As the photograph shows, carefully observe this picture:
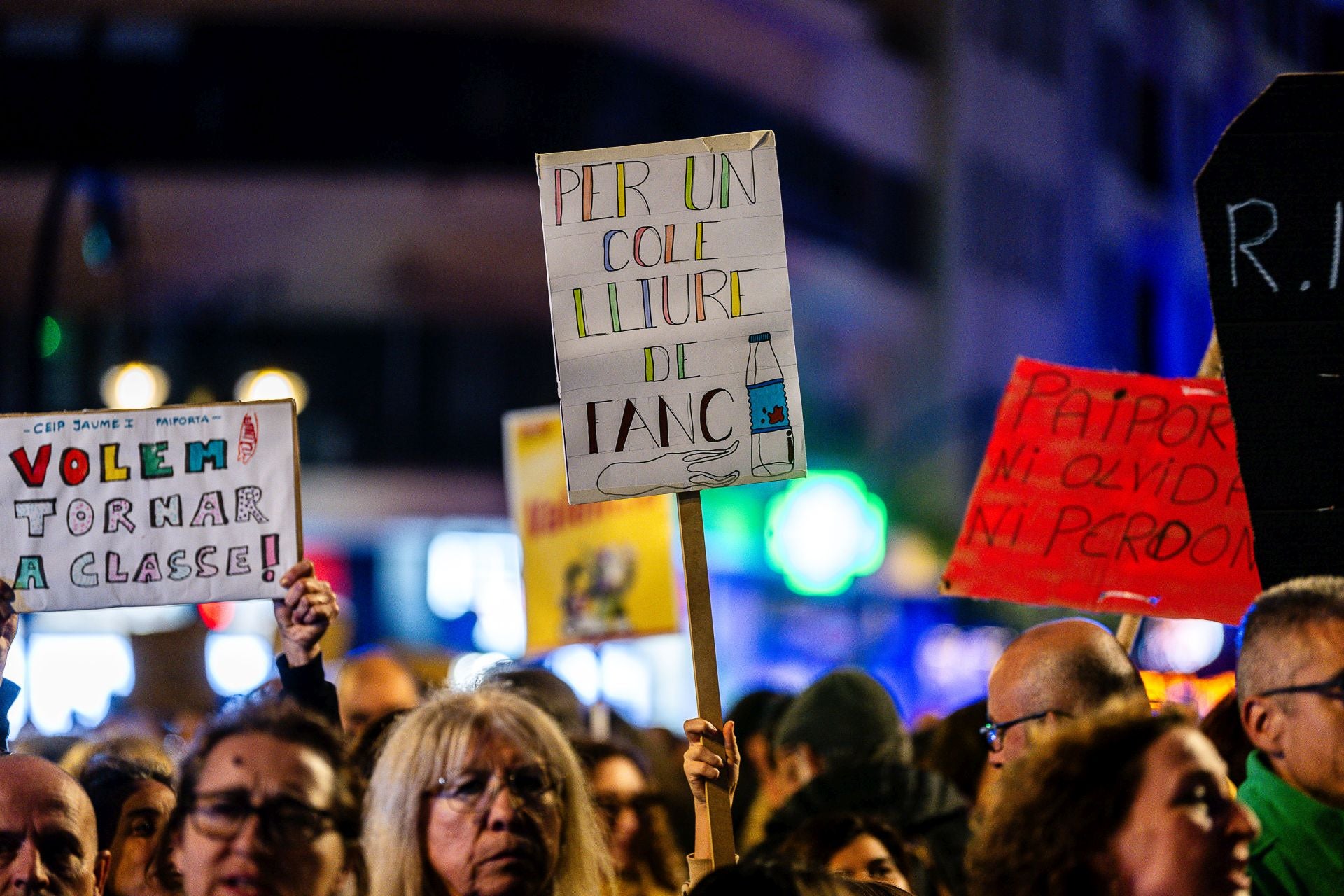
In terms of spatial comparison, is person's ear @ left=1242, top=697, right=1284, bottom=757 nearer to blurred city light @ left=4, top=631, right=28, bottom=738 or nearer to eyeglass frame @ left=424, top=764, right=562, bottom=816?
eyeglass frame @ left=424, top=764, right=562, bottom=816

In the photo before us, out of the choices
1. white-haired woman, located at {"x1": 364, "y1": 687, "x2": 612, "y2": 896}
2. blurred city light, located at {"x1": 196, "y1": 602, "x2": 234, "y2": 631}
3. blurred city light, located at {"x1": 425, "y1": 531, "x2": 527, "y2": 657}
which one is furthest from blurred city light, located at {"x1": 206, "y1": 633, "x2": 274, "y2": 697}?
white-haired woman, located at {"x1": 364, "y1": 687, "x2": 612, "y2": 896}

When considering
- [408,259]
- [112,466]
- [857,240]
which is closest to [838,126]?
[857,240]

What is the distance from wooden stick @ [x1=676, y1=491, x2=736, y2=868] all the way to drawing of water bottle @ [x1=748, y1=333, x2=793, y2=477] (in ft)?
0.63

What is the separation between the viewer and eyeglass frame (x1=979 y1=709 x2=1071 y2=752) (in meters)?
4.08

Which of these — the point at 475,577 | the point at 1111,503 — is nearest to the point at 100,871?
the point at 1111,503

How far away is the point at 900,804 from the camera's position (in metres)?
5.59

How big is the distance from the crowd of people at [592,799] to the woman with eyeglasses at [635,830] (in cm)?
68

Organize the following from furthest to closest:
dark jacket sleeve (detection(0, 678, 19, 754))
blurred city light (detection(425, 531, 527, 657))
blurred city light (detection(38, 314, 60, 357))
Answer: blurred city light (detection(425, 531, 527, 657))
blurred city light (detection(38, 314, 60, 357))
dark jacket sleeve (detection(0, 678, 19, 754))

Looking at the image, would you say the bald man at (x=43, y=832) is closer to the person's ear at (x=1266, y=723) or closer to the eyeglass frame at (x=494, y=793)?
the eyeglass frame at (x=494, y=793)

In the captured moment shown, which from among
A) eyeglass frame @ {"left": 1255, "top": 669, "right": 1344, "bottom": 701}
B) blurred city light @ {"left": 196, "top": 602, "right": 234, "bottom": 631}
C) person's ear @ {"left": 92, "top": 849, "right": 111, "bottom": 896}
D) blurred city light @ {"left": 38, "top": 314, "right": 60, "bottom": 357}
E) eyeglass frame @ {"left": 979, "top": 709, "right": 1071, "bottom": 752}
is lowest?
person's ear @ {"left": 92, "top": 849, "right": 111, "bottom": 896}

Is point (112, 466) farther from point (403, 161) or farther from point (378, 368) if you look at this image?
point (378, 368)

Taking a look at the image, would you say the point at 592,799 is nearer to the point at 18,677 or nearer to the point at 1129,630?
the point at 1129,630

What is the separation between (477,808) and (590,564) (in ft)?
16.1

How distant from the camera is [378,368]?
97.1 feet
